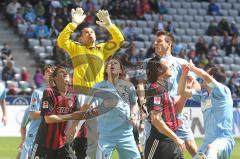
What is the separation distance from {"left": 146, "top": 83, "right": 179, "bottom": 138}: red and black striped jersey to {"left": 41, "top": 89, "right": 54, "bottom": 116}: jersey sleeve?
3.95 feet

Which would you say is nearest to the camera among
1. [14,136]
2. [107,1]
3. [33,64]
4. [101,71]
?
[101,71]

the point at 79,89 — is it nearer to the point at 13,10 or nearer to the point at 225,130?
the point at 225,130

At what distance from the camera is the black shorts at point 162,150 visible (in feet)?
27.2

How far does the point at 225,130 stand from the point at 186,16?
23827mm

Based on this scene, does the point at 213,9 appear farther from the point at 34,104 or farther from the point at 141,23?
the point at 34,104

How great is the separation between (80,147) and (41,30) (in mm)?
17316

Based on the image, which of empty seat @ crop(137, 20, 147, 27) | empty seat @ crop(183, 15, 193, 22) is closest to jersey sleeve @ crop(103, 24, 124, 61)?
empty seat @ crop(137, 20, 147, 27)

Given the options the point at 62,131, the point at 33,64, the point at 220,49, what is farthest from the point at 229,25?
the point at 62,131

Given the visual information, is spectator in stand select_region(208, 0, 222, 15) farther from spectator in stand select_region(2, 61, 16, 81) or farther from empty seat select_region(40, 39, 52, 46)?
spectator in stand select_region(2, 61, 16, 81)

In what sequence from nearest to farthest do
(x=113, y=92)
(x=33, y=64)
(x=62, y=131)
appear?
(x=62, y=131), (x=113, y=92), (x=33, y=64)

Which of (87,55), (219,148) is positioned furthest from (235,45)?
(219,148)

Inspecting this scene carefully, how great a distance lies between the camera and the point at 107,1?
2981cm

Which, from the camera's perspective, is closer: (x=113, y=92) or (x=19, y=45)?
(x=113, y=92)

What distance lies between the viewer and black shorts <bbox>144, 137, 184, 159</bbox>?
830 cm
